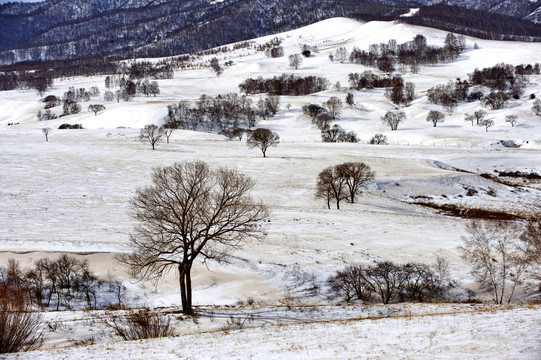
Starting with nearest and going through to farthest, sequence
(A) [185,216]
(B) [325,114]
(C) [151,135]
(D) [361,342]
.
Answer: (D) [361,342]
(A) [185,216]
(C) [151,135]
(B) [325,114]

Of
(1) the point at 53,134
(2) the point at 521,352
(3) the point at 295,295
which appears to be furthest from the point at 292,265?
(1) the point at 53,134

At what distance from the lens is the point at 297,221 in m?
40.7

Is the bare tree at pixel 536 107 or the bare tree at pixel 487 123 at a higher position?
the bare tree at pixel 536 107

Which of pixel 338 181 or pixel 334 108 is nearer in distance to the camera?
pixel 338 181

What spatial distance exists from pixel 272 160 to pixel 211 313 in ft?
188

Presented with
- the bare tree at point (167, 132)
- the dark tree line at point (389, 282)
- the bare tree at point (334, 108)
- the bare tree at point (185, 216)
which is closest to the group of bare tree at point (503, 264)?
Answer: the dark tree line at point (389, 282)

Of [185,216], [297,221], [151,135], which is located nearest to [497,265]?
[297,221]

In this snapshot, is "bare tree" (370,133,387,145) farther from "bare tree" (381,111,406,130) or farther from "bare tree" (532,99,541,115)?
"bare tree" (532,99,541,115)

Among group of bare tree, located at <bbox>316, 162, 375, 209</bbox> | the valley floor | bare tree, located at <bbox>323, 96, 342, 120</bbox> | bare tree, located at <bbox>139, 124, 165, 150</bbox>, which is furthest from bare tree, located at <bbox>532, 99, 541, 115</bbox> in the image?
the valley floor

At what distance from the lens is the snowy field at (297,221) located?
12.8 meters

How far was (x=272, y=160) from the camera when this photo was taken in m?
75.9

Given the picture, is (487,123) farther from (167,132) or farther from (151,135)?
(151,135)

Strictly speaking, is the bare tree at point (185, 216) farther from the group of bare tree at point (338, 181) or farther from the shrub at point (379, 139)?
the shrub at point (379, 139)

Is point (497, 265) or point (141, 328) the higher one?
point (141, 328)
